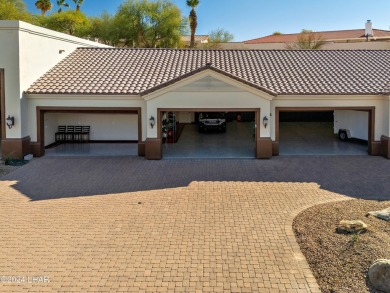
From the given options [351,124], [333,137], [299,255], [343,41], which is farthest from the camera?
[343,41]

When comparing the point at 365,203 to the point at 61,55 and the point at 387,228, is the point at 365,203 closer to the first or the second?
the point at 387,228

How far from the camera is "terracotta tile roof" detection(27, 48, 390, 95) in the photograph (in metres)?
19.7

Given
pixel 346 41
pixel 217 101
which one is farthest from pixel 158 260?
pixel 346 41

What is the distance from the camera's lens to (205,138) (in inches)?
1028

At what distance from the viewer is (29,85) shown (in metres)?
19.5

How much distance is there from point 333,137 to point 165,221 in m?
19.2

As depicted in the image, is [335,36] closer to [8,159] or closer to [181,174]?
[181,174]

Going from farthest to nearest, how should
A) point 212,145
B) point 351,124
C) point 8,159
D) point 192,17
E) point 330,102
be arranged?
point 192,17 → point 351,124 → point 212,145 → point 330,102 → point 8,159

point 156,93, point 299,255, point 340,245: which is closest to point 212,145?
point 156,93

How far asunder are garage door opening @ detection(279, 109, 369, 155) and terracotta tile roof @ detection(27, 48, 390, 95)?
124 inches

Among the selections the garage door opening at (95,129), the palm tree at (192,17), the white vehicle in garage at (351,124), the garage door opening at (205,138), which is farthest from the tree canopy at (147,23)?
the white vehicle in garage at (351,124)

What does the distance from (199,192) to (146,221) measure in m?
3.21

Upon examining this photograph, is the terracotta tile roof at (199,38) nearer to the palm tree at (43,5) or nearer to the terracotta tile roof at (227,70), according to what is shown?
the palm tree at (43,5)

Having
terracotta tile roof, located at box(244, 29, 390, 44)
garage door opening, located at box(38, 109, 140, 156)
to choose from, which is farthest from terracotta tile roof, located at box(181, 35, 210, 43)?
garage door opening, located at box(38, 109, 140, 156)
